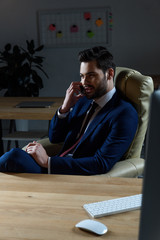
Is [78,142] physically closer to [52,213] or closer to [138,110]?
[138,110]

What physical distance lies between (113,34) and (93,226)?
4259mm

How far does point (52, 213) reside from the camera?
110 centimetres

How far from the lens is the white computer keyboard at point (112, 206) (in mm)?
Answer: 1075

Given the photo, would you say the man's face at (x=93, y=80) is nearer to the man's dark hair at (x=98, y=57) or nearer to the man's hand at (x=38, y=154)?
the man's dark hair at (x=98, y=57)

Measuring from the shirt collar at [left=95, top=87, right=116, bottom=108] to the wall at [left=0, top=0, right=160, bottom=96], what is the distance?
3.04 m

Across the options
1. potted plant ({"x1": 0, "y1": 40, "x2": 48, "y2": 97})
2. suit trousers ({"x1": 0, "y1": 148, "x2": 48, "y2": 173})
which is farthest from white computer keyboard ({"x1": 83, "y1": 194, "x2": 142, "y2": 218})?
potted plant ({"x1": 0, "y1": 40, "x2": 48, "y2": 97})

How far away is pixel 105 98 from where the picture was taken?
205 cm

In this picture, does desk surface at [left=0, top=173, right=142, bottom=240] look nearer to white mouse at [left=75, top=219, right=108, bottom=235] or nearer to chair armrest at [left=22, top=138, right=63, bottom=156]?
white mouse at [left=75, top=219, right=108, bottom=235]

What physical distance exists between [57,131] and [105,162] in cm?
60

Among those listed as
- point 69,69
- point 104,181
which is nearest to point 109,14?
point 69,69

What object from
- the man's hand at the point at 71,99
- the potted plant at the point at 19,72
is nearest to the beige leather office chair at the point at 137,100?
the man's hand at the point at 71,99

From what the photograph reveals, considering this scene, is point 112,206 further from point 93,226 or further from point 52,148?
point 52,148

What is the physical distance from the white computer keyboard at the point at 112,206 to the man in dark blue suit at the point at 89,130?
0.49 meters

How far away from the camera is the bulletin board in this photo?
4918 mm
